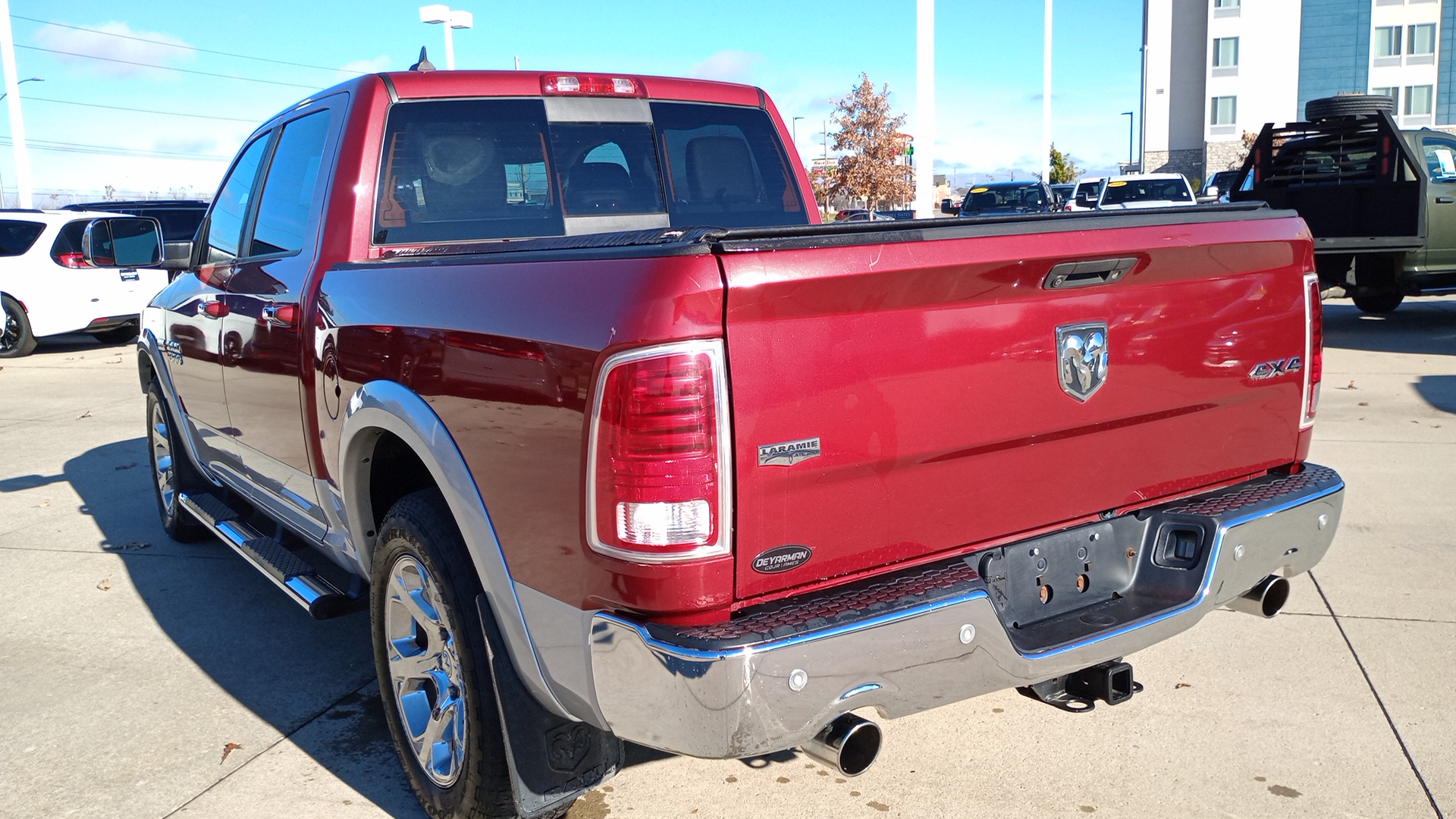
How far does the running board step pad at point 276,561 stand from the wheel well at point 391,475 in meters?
0.36

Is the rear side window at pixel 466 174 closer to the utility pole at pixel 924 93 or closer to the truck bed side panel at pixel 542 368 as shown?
the truck bed side panel at pixel 542 368

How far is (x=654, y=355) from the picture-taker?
82.7 inches

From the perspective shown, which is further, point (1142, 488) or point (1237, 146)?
point (1237, 146)

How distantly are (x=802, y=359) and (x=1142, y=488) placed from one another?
1.16m

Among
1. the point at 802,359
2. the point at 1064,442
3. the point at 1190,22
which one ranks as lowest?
the point at 1064,442

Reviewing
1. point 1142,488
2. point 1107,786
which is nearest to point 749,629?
point 1142,488

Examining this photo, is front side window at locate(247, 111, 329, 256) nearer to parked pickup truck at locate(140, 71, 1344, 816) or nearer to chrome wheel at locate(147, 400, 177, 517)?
parked pickup truck at locate(140, 71, 1344, 816)

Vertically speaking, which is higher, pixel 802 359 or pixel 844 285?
pixel 844 285

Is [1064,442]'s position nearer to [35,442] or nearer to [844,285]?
[844,285]

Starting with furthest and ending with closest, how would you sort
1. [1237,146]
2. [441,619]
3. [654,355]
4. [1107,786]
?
[1237,146]
[1107,786]
[441,619]
[654,355]

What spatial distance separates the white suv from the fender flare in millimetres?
12441

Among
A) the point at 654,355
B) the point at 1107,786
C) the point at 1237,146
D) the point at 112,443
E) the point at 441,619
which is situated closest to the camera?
the point at 654,355

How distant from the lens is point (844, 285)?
7.28ft

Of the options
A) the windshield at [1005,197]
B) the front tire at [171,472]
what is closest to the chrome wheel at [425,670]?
the front tire at [171,472]
